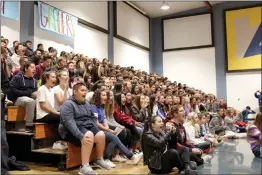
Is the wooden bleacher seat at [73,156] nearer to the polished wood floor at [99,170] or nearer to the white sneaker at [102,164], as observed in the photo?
the polished wood floor at [99,170]

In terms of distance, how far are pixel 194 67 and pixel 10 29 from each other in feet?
28.0

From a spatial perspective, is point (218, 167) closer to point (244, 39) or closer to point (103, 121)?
point (103, 121)

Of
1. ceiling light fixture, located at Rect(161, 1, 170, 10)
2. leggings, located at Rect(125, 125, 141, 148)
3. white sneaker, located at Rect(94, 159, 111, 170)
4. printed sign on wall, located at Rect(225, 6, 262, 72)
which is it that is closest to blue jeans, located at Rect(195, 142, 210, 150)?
leggings, located at Rect(125, 125, 141, 148)

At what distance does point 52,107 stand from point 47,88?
230 mm

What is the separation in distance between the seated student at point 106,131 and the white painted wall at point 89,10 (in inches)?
165

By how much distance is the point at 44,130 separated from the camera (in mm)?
3102

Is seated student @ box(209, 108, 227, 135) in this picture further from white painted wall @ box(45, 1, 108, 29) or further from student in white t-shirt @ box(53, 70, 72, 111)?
white painted wall @ box(45, 1, 108, 29)

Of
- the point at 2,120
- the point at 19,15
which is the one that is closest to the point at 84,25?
the point at 19,15

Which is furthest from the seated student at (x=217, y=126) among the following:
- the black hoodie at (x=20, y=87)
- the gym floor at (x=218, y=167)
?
the black hoodie at (x=20, y=87)

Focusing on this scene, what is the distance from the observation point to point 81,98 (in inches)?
118

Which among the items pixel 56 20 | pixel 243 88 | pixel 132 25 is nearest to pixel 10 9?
pixel 56 20

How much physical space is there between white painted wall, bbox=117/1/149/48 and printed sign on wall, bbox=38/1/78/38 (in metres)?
2.98

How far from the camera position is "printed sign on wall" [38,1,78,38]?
250 inches

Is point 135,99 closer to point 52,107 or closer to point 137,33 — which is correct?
point 52,107
